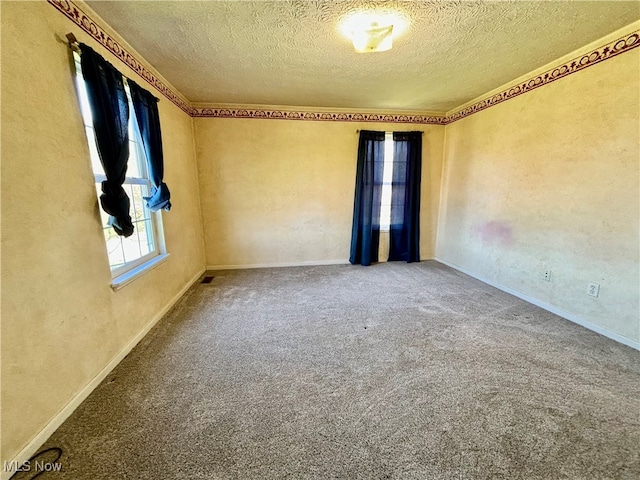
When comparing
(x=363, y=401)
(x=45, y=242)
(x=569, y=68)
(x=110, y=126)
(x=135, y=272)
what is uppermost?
(x=569, y=68)

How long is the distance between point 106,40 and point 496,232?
4.11 m

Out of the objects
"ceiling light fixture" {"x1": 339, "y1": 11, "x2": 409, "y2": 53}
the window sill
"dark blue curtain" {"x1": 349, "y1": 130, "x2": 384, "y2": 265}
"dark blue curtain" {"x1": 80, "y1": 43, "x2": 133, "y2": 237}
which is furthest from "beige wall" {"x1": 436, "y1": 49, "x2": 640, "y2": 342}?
the window sill

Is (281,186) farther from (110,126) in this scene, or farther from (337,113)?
(110,126)

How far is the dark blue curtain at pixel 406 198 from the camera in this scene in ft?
12.9

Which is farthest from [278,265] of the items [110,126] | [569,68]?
[569,68]

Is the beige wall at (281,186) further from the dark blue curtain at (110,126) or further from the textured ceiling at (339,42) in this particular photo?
the dark blue curtain at (110,126)

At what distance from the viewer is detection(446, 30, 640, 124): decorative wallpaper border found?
190 cm

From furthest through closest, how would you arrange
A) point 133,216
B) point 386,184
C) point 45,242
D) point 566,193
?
point 386,184
point 566,193
point 133,216
point 45,242

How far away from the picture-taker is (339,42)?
2018mm

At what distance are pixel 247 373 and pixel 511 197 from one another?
3.22 meters

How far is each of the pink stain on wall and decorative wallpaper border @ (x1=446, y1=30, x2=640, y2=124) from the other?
142cm

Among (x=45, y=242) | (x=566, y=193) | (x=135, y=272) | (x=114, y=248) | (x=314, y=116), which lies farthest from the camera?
(x=314, y=116)

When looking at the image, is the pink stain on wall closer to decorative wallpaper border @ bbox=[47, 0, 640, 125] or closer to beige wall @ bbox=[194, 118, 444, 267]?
beige wall @ bbox=[194, 118, 444, 267]

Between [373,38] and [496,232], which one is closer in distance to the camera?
[373,38]
